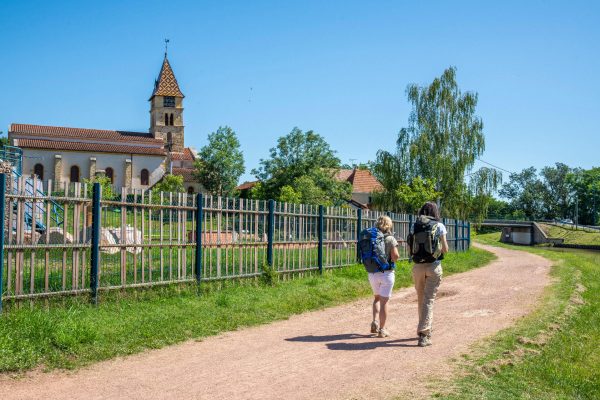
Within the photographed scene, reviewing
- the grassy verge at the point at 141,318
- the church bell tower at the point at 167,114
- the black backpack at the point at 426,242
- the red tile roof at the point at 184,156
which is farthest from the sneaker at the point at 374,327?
the church bell tower at the point at 167,114

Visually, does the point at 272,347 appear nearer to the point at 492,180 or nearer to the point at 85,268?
the point at 85,268

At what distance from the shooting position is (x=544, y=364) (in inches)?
282

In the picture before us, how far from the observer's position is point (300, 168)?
67.4 metres

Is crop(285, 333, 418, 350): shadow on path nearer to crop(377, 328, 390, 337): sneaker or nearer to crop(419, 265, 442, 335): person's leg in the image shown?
crop(377, 328, 390, 337): sneaker

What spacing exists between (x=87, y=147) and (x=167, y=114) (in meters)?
17.7

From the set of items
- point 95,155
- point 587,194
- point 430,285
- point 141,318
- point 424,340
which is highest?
point 95,155

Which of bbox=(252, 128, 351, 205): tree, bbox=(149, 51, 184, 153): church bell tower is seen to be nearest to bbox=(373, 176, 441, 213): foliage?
bbox=(252, 128, 351, 205): tree

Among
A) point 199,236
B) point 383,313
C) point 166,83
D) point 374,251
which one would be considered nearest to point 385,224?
point 374,251

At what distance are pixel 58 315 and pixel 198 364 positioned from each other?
8.16ft

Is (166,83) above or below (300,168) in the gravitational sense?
above

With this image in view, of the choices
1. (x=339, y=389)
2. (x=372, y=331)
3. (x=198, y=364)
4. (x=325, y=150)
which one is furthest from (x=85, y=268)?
(x=325, y=150)

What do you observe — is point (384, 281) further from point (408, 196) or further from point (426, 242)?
point (408, 196)

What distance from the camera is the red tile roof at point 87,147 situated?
8119 centimetres

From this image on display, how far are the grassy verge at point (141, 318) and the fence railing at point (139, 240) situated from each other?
0.32 meters
